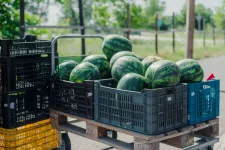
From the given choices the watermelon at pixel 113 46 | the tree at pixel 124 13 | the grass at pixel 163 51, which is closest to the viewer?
the watermelon at pixel 113 46

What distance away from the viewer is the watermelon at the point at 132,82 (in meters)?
4.11

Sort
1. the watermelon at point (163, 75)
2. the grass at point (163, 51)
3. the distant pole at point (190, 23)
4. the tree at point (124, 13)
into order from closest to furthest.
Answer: the watermelon at point (163, 75)
the distant pole at point (190, 23)
the grass at point (163, 51)
the tree at point (124, 13)

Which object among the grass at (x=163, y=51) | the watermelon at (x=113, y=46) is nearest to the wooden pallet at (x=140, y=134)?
the watermelon at (x=113, y=46)

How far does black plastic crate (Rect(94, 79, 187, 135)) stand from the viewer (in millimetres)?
3811

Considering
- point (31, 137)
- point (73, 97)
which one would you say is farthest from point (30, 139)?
point (73, 97)

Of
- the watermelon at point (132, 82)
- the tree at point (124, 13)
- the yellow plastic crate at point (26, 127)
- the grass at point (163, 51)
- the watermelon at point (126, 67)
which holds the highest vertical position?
the tree at point (124, 13)

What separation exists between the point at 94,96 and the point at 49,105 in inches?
39.2

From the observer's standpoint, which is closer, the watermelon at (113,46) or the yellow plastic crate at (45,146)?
the yellow plastic crate at (45,146)

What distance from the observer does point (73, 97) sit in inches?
184

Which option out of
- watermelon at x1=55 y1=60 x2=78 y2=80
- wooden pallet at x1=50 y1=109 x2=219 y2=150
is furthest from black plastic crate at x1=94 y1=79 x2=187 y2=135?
watermelon at x1=55 y1=60 x2=78 y2=80

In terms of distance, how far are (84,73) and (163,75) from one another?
1053 millimetres

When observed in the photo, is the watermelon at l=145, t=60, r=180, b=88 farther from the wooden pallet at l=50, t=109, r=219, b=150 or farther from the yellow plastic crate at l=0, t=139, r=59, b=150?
the yellow plastic crate at l=0, t=139, r=59, b=150

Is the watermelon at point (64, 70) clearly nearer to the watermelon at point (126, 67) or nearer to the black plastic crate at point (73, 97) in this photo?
the black plastic crate at point (73, 97)

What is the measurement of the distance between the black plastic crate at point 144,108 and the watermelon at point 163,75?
12 cm
